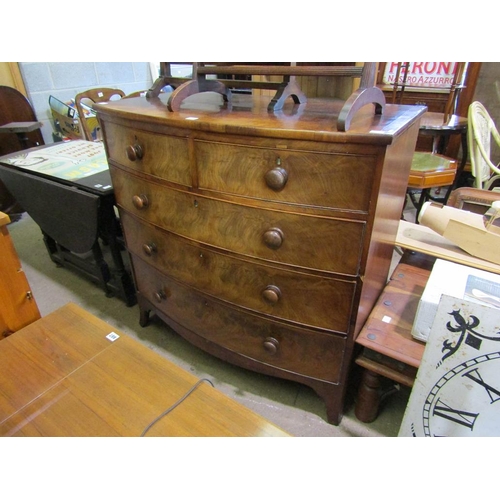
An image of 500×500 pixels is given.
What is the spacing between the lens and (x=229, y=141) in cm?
93

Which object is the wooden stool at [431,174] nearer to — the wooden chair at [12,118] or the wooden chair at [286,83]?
the wooden chair at [286,83]

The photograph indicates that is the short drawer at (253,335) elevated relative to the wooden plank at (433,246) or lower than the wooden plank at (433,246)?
lower

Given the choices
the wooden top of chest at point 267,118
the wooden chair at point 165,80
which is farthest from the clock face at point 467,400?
the wooden chair at point 165,80

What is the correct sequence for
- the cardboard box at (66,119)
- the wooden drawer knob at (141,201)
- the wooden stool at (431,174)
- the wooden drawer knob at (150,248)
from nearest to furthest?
the wooden drawer knob at (141,201) < the wooden drawer knob at (150,248) < the wooden stool at (431,174) < the cardboard box at (66,119)

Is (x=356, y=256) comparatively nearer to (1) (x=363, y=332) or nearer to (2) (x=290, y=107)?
(1) (x=363, y=332)

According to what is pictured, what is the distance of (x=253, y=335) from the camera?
1246mm

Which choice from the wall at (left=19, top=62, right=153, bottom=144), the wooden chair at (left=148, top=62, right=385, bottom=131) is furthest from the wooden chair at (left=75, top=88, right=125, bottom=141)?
the wooden chair at (left=148, top=62, right=385, bottom=131)

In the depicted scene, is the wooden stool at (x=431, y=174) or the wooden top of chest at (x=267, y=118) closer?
the wooden top of chest at (x=267, y=118)

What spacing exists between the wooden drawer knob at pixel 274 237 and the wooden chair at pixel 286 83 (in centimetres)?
32

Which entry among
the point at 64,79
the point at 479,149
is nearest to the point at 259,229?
the point at 479,149

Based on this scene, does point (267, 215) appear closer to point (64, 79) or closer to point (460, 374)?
point (460, 374)

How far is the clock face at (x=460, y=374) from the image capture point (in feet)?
2.84

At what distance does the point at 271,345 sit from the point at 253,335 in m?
0.08

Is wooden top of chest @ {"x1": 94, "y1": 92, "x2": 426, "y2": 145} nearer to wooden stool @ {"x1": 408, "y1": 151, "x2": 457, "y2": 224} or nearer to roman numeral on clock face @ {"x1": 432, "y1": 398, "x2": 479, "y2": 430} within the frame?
roman numeral on clock face @ {"x1": 432, "y1": 398, "x2": 479, "y2": 430}
